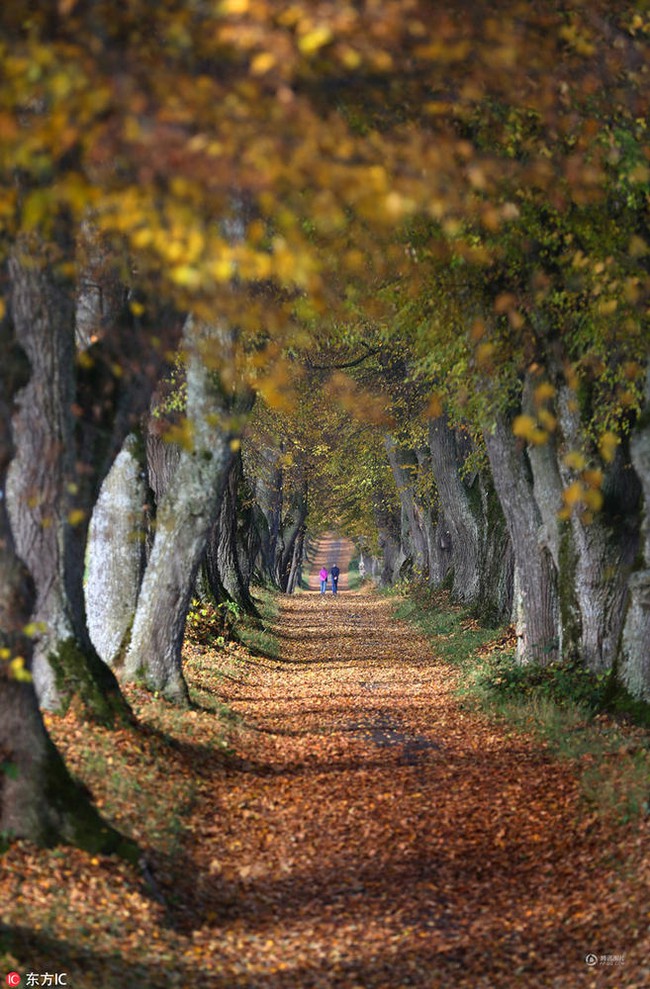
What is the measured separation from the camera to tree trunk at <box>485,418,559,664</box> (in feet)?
58.3

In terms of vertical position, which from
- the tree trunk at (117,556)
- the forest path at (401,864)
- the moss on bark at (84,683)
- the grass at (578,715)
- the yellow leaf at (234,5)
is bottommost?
the forest path at (401,864)

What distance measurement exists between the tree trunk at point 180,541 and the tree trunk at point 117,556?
522 millimetres

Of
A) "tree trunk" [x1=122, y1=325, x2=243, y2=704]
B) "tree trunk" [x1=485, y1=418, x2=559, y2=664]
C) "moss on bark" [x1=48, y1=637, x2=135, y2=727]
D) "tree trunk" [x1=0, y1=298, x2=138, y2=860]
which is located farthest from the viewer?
"tree trunk" [x1=485, y1=418, x2=559, y2=664]

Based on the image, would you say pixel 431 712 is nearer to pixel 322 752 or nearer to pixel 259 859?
pixel 322 752

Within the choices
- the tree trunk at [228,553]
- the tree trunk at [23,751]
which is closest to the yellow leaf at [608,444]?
the tree trunk at [23,751]

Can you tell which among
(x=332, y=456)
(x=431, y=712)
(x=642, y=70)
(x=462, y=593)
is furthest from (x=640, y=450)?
(x=332, y=456)

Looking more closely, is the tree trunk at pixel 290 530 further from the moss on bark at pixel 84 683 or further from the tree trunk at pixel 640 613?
the moss on bark at pixel 84 683

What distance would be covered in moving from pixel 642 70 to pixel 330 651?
19.8 meters

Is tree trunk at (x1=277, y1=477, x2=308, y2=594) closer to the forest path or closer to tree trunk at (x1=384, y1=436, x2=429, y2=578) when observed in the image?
tree trunk at (x1=384, y1=436, x2=429, y2=578)

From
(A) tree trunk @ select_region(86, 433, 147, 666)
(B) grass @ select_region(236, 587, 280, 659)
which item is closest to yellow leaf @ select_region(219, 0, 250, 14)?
(A) tree trunk @ select_region(86, 433, 147, 666)

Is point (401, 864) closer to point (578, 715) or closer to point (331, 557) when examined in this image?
point (578, 715)

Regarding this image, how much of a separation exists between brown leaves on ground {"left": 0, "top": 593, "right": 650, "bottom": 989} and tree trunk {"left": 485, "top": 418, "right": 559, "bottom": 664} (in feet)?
10.8

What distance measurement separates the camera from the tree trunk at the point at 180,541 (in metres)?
14.1

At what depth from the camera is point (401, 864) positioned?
9250 millimetres
